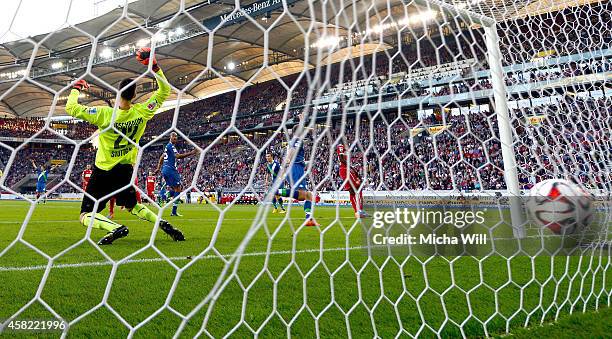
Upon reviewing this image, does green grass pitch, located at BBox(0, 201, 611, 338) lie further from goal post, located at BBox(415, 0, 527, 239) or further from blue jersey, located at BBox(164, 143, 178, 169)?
blue jersey, located at BBox(164, 143, 178, 169)

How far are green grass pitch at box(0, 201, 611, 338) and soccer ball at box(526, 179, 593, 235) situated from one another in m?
0.23

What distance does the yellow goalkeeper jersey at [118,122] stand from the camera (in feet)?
8.21

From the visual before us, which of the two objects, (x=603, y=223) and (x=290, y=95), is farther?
(x=603, y=223)

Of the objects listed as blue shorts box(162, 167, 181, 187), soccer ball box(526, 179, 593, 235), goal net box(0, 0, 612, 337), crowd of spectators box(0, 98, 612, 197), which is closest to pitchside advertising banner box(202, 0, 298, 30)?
goal net box(0, 0, 612, 337)

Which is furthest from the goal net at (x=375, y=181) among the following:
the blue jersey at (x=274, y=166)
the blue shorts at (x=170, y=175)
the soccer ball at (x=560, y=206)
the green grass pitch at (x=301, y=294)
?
the blue shorts at (x=170, y=175)

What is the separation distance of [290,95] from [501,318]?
112 cm

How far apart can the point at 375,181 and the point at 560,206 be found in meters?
1.34

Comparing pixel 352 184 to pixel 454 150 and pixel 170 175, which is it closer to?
pixel 454 150

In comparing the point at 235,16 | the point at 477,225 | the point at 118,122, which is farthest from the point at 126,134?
the point at 477,225

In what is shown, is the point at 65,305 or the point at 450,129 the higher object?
the point at 450,129

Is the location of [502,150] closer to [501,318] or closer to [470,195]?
[470,195]

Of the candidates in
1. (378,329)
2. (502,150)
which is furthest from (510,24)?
Answer: (378,329)

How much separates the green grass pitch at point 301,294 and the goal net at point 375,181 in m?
0.01

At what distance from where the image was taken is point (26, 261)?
9.21 feet
